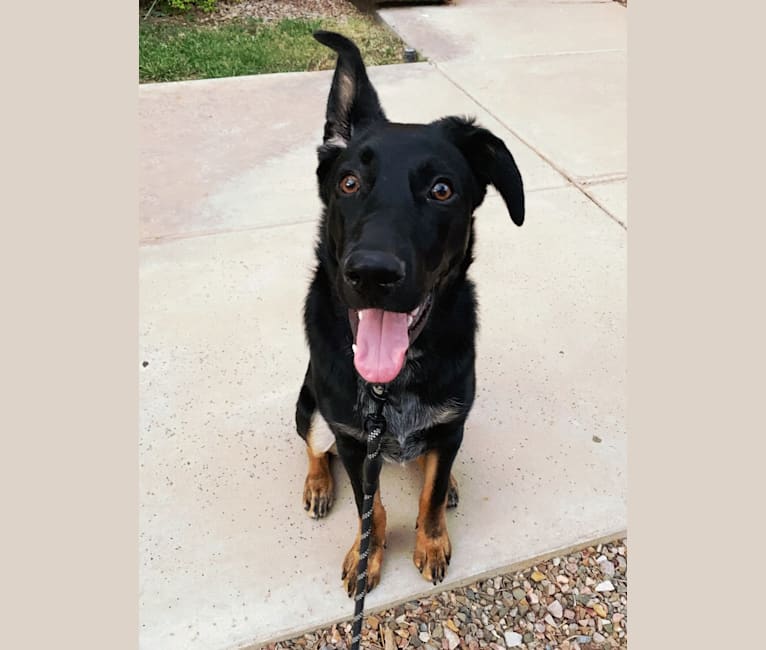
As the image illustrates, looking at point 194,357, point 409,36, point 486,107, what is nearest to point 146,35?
point 409,36

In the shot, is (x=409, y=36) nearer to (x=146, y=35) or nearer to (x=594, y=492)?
(x=146, y=35)

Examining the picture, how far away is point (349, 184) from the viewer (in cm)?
188

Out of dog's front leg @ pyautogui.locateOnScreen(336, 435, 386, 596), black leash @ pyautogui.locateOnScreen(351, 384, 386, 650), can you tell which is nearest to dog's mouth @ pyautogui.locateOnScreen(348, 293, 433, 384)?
black leash @ pyautogui.locateOnScreen(351, 384, 386, 650)

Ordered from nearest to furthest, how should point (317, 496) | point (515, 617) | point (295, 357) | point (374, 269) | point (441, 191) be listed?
point (374, 269) → point (441, 191) → point (515, 617) → point (317, 496) → point (295, 357)

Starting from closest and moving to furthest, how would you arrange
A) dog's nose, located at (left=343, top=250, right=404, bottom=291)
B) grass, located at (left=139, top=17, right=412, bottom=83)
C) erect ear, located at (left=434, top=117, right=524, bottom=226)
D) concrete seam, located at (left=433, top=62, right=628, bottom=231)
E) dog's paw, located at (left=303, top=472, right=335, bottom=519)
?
dog's nose, located at (left=343, top=250, right=404, bottom=291)
erect ear, located at (left=434, top=117, right=524, bottom=226)
dog's paw, located at (left=303, top=472, right=335, bottom=519)
concrete seam, located at (left=433, top=62, right=628, bottom=231)
grass, located at (left=139, top=17, right=412, bottom=83)

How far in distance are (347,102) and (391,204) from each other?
1.67ft

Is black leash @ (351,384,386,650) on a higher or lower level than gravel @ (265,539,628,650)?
higher

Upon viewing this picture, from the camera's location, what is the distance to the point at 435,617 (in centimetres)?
218

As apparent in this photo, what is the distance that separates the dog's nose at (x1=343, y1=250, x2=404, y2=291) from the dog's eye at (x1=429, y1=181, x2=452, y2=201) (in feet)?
1.15

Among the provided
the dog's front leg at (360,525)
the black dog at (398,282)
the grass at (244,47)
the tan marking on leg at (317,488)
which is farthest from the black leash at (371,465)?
the grass at (244,47)

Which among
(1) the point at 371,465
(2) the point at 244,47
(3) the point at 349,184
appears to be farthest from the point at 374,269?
(2) the point at 244,47

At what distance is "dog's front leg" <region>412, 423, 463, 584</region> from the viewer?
7.07 ft

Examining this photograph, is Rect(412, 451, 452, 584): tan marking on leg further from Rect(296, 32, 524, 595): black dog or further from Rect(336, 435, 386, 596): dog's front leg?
Rect(336, 435, 386, 596): dog's front leg

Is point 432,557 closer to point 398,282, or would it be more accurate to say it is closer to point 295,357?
point 398,282
